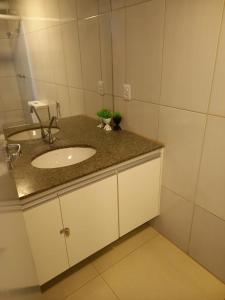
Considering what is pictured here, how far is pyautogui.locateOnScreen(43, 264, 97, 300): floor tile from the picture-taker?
50.5 inches

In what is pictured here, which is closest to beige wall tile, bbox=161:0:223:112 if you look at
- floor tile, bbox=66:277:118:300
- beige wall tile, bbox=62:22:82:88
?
beige wall tile, bbox=62:22:82:88

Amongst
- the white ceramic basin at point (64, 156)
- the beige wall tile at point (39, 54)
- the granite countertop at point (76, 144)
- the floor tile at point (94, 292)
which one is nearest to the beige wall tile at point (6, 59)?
the beige wall tile at point (39, 54)

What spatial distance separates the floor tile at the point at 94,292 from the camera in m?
1.26

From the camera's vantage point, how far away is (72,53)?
60.4 inches

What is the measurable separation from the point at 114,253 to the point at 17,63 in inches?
56.1

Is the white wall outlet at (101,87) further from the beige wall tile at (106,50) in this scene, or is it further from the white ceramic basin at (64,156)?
the white ceramic basin at (64,156)

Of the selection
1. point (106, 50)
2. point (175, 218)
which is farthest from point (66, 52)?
point (175, 218)

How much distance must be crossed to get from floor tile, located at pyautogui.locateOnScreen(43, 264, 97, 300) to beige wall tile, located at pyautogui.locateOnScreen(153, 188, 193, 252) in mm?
614

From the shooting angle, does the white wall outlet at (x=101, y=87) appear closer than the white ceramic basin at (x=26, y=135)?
No

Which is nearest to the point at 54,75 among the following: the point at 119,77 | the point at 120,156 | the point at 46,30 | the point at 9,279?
the point at 46,30

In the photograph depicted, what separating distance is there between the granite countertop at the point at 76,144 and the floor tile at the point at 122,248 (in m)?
0.77

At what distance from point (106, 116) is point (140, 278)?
3.77 ft

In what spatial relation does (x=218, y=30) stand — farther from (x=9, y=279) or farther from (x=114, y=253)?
(x=114, y=253)

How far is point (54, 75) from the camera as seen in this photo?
58.1 inches
